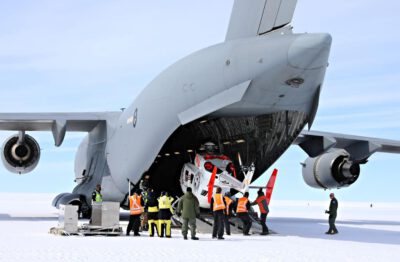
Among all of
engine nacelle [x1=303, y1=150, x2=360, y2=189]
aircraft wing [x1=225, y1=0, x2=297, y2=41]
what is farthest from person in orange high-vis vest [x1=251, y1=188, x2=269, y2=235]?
Result: engine nacelle [x1=303, y1=150, x2=360, y2=189]

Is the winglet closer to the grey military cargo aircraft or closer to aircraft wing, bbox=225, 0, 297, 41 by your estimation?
the grey military cargo aircraft

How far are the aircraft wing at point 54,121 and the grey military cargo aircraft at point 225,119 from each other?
0.03 metres

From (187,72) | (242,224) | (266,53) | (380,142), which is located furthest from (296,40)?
(380,142)

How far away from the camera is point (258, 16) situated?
47.9 feet

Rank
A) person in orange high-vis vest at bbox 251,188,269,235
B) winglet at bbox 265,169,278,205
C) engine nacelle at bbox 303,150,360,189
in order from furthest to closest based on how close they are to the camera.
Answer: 1. engine nacelle at bbox 303,150,360,189
2. winglet at bbox 265,169,278,205
3. person in orange high-vis vest at bbox 251,188,269,235

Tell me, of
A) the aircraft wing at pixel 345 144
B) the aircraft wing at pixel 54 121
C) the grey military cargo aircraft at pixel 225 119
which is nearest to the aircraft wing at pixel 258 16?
the grey military cargo aircraft at pixel 225 119

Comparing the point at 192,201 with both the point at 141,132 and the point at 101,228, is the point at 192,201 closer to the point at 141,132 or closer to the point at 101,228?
the point at 101,228

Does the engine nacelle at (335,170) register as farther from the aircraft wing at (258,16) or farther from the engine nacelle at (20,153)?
the engine nacelle at (20,153)

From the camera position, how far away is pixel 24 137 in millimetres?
22375

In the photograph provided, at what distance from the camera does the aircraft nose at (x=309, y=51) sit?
43.0 ft

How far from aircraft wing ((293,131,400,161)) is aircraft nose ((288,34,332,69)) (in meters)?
7.26

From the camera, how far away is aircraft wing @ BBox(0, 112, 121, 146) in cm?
2080

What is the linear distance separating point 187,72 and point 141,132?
267cm

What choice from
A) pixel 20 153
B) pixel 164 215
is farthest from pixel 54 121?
pixel 164 215
